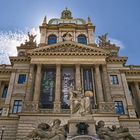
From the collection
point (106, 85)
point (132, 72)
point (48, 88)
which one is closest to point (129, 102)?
point (106, 85)

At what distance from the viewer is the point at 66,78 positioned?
36.9 m

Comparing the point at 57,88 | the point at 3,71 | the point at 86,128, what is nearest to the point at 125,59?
the point at 57,88

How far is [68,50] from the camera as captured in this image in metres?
39.0

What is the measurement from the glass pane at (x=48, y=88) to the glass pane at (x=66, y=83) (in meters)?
1.51

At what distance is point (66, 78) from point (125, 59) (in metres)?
10.5

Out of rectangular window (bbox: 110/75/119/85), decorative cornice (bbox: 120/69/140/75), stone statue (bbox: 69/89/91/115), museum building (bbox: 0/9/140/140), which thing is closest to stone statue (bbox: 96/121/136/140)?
stone statue (bbox: 69/89/91/115)

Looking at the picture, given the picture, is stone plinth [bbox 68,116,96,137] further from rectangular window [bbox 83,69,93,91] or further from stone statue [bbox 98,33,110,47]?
stone statue [bbox 98,33,110,47]

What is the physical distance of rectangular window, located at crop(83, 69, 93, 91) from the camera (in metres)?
35.6

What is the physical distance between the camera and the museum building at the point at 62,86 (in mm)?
30703

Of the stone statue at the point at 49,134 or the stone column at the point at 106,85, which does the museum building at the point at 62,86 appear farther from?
the stone statue at the point at 49,134

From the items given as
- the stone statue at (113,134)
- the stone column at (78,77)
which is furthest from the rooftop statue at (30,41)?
the stone statue at (113,134)

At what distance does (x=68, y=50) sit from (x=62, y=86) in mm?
Result: 6599

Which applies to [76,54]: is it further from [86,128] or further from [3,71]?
[86,128]

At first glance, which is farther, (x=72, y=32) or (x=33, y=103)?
(x=72, y=32)
